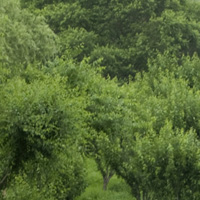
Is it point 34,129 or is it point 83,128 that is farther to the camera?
point 83,128

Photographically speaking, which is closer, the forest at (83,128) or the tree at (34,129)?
the tree at (34,129)

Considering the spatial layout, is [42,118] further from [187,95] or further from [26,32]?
[26,32]

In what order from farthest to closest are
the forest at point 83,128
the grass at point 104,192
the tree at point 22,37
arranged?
the tree at point 22,37 < the grass at point 104,192 < the forest at point 83,128

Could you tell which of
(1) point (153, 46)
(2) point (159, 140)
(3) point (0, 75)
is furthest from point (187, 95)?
(1) point (153, 46)

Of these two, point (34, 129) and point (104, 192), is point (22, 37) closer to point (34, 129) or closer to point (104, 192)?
point (104, 192)

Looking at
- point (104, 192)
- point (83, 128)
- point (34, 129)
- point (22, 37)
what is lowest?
point (104, 192)

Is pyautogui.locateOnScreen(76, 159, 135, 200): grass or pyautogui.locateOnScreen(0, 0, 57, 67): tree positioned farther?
pyautogui.locateOnScreen(0, 0, 57, 67): tree

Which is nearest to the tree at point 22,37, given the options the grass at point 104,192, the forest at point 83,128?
the forest at point 83,128

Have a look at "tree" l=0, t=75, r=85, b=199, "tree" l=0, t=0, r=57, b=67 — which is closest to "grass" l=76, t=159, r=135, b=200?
"tree" l=0, t=0, r=57, b=67

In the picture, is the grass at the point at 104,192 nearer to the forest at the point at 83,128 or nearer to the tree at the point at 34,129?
the forest at the point at 83,128

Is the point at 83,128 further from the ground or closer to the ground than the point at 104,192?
further from the ground

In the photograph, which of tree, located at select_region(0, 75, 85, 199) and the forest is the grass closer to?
the forest

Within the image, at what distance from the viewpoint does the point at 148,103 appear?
33875 mm

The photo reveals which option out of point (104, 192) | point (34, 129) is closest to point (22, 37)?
point (104, 192)
